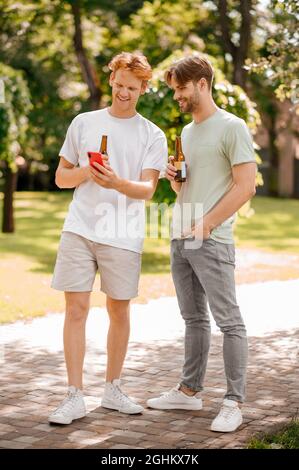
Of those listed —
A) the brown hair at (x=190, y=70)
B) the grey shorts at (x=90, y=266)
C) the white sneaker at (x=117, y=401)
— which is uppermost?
the brown hair at (x=190, y=70)

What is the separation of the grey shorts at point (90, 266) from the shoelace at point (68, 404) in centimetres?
62

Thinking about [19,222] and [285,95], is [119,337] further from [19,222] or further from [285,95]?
[19,222]

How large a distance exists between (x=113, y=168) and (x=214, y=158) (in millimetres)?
593

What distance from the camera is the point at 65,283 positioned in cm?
512

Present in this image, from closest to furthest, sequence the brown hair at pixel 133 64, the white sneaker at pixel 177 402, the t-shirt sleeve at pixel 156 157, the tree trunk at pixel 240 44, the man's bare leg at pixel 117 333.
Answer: the brown hair at pixel 133 64
the t-shirt sleeve at pixel 156 157
the man's bare leg at pixel 117 333
the white sneaker at pixel 177 402
the tree trunk at pixel 240 44

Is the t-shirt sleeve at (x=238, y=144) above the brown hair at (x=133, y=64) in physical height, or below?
below

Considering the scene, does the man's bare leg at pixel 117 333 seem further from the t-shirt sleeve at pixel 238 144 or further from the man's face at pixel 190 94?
the man's face at pixel 190 94

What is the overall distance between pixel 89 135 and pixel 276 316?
4.59 metres

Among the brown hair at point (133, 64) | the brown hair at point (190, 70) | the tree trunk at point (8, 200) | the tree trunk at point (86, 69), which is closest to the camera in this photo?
the brown hair at point (190, 70)

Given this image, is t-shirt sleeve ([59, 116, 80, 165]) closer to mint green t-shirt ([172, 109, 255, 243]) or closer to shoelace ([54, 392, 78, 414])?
mint green t-shirt ([172, 109, 255, 243])

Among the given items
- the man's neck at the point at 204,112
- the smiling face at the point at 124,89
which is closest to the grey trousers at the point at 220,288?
the man's neck at the point at 204,112

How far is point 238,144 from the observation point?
15.8 feet

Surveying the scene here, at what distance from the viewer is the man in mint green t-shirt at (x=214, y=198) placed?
15.9 ft
